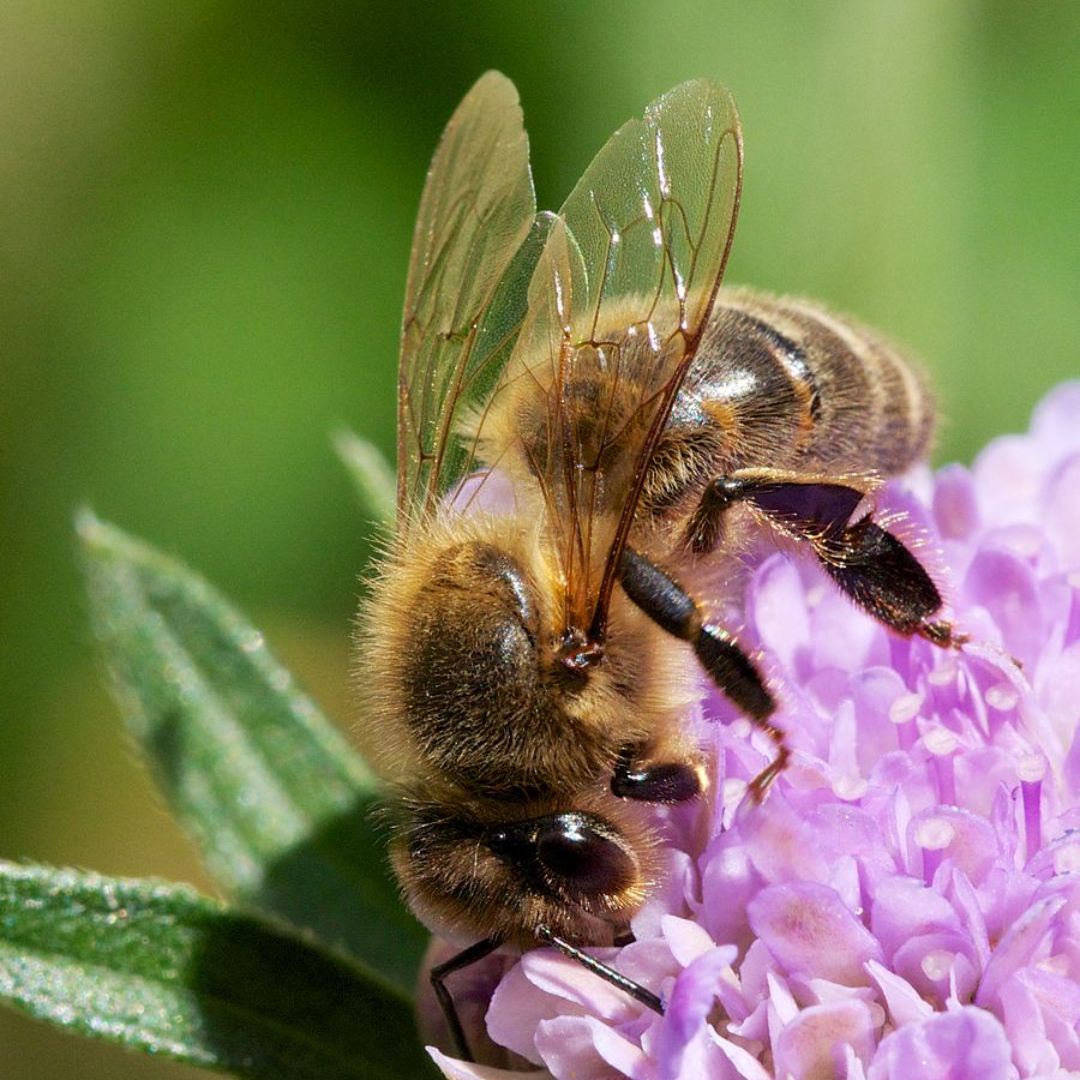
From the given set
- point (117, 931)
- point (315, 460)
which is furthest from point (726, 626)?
point (315, 460)

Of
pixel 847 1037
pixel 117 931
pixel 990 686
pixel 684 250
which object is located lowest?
pixel 117 931

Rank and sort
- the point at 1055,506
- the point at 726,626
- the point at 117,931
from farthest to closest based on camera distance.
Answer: the point at 1055,506
the point at 117,931
the point at 726,626

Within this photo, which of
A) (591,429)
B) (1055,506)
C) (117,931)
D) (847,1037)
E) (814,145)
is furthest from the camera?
(814,145)

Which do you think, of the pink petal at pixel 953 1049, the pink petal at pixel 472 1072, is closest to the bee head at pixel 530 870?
the pink petal at pixel 472 1072

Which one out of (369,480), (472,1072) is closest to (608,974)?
(472,1072)

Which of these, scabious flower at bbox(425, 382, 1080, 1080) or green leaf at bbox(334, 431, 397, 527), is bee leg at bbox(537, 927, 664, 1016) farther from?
green leaf at bbox(334, 431, 397, 527)

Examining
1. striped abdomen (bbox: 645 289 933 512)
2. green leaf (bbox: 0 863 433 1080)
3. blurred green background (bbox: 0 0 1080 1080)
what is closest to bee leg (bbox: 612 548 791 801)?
striped abdomen (bbox: 645 289 933 512)

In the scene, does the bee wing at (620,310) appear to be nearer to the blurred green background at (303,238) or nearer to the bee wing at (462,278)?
the bee wing at (462,278)

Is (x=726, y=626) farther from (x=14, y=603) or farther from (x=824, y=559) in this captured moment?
(x=14, y=603)
